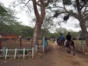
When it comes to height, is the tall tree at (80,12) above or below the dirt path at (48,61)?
above

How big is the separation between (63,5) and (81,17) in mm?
3570

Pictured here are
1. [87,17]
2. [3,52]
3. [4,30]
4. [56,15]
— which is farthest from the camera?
[4,30]

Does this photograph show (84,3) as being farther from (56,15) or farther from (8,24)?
(8,24)

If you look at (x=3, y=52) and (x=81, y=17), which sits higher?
(x=81, y=17)

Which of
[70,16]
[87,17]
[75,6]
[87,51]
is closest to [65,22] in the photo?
[70,16]

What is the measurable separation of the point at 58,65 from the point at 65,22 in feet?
55.2

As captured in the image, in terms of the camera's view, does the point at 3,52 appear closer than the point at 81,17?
Yes

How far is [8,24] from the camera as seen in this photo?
1277 inches

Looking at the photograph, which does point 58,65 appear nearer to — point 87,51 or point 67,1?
point 87,51

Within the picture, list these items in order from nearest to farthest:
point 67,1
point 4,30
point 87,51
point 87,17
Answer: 1. point 87,51
2. point 87,17
3. point 67,1
4. point 4,30

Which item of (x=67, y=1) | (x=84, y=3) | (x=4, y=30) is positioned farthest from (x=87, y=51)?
(x=4, y=30)

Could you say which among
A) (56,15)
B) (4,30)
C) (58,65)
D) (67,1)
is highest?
(67,1)

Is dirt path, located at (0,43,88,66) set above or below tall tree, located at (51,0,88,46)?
below

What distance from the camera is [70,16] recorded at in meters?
25.5
